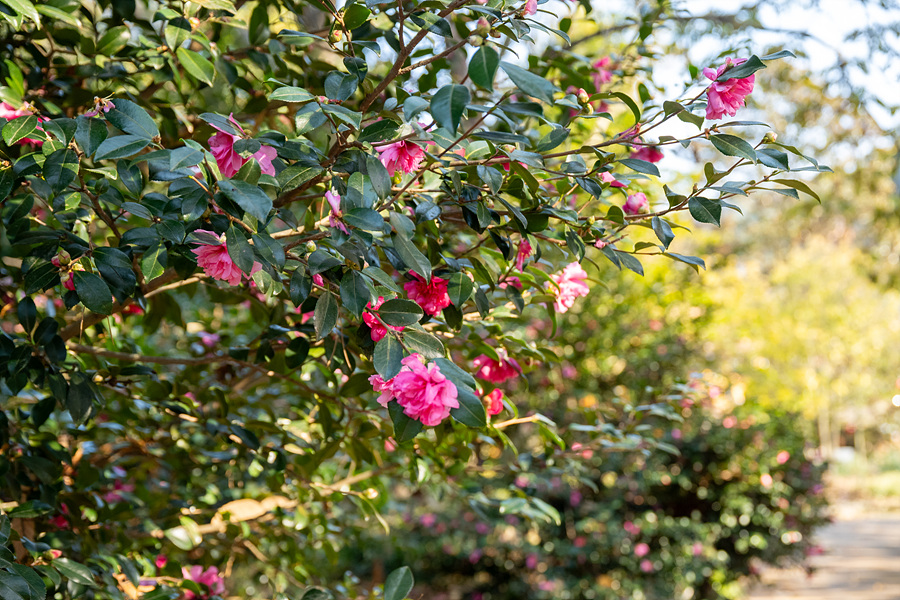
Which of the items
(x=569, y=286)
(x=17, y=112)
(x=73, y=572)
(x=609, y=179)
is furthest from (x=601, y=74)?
(x=73, y=572)

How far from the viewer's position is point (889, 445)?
19562mm

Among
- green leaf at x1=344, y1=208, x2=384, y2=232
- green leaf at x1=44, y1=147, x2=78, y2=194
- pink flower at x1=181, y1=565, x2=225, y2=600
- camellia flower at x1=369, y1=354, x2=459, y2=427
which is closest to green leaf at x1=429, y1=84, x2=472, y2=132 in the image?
green leaf at x1=344, y1=208, x2=384, y2=232

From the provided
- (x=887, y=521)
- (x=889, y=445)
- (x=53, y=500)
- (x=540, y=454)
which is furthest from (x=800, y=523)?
(x=889, y=445)

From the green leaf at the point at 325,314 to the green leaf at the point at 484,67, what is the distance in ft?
1.21

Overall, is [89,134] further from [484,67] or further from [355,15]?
[484,67]

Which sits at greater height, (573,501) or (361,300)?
(361,300)

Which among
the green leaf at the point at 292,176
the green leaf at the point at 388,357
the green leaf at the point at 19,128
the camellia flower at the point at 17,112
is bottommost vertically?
the green leaf at the point at 388,357

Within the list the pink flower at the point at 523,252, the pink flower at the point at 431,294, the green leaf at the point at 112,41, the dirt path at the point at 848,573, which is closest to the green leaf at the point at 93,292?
the pink flower at the point at 431,294

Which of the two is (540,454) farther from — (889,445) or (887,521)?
(889,445)

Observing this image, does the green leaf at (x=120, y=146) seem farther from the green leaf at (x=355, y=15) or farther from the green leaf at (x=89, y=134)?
the green leaf at (x=355, y=15)

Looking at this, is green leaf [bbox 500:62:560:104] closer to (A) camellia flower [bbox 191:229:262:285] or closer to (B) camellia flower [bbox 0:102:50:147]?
(A) camellia flower [bbox 191:229:262:285]

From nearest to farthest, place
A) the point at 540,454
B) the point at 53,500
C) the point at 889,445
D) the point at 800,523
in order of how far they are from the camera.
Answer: the point at 53,500, the point at 540,454, the point at 800,523, the point at 889,445

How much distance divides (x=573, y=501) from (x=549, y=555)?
36cm

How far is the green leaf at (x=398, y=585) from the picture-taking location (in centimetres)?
115
